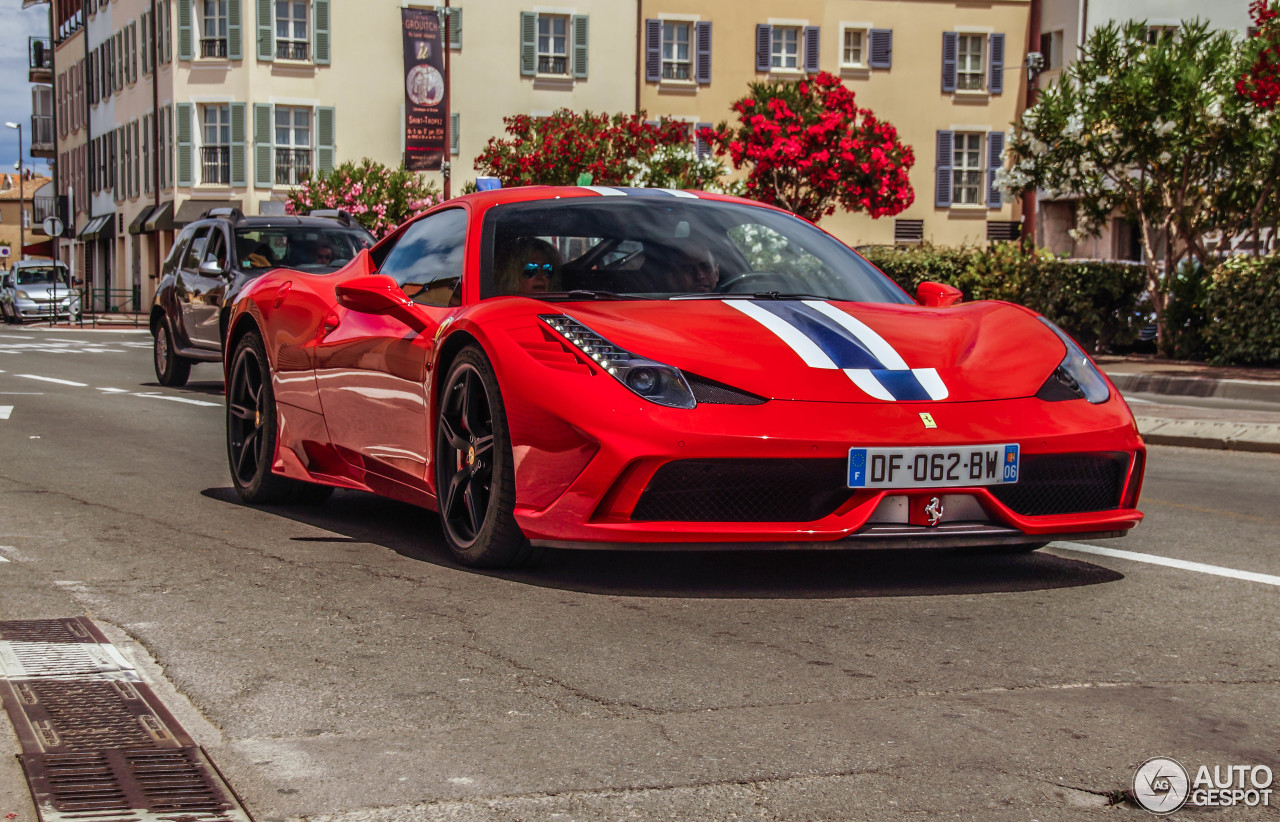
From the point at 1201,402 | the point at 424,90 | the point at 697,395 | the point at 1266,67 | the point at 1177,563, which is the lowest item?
the point at 1201,402

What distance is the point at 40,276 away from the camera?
5050 centimetres

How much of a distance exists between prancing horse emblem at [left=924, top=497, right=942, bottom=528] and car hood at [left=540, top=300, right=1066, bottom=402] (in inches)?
12.0

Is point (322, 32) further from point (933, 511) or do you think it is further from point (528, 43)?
point (933, 511)

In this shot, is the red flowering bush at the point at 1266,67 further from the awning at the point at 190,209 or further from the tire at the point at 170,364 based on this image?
the awning at the point at 190,209

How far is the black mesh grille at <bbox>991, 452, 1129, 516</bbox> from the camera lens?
5297 mm

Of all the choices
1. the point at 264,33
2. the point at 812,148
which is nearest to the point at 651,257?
the point at 812,148

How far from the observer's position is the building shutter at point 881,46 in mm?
52562

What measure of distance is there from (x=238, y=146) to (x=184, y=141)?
198cm

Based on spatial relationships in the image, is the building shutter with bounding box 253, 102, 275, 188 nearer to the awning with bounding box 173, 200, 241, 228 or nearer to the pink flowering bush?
the awning with bounding box 173, 200, 241, 228

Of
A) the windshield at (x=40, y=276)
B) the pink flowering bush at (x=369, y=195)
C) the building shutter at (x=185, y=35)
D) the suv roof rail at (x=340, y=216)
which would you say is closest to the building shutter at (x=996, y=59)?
the pink flowering bush at (x=369, y=195)

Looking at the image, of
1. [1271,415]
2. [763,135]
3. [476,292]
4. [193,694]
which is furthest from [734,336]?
[763,135]

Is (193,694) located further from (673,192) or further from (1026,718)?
(673,192)

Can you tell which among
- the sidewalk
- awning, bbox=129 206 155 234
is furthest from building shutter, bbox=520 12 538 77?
the sidewalk

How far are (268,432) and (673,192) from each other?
6.80ft
